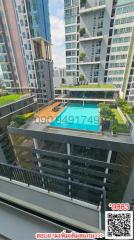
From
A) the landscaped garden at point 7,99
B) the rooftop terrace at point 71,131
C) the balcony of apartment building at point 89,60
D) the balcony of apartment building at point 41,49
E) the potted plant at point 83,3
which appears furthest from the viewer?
the balcony of apartment building at point 41,49

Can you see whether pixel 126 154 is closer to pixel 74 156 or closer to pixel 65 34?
pixel 74 156

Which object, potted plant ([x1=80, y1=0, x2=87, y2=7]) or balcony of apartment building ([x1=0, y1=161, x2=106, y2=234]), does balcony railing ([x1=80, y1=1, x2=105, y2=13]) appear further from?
balcony of apartment building ([x1=0, y1=161, x2=106, y2=234])

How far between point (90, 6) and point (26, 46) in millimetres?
16973

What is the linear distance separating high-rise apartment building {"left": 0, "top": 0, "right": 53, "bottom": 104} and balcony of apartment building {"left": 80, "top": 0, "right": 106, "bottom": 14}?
33.6 ft

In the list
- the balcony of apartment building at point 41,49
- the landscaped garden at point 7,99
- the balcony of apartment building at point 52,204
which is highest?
the balcony of apartment building at point 41,49

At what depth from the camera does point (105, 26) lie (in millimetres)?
24625

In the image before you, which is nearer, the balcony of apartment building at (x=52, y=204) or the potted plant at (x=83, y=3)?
the balcony of apartment building at (x=52, y=204)

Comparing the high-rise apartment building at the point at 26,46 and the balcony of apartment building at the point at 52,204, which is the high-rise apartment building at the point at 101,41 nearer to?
the high-rise apartment building at the point at 26,46

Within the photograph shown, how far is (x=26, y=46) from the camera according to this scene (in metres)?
28.8

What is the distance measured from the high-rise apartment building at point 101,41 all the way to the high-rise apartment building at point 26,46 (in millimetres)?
6856

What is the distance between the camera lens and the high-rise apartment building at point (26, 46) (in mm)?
26438

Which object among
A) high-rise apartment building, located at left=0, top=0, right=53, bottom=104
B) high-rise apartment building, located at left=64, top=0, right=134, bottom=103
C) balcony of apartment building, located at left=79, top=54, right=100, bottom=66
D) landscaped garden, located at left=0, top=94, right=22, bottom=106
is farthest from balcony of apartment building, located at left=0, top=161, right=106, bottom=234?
high-rise apartment building, located at left=0, top=0, right=53, bottom=104

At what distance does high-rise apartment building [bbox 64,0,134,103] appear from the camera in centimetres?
2358

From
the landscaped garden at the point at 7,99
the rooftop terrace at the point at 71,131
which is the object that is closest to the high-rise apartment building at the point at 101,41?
the landscaped garden at the point at 7,99
